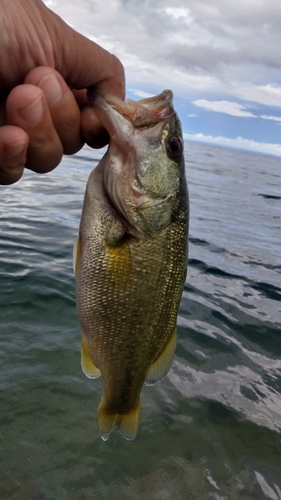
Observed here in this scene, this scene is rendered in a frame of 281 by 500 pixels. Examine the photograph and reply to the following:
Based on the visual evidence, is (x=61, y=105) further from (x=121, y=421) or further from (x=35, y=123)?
(x=121, y=421)

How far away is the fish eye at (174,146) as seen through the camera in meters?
2.44

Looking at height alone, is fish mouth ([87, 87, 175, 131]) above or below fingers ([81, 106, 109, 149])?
above

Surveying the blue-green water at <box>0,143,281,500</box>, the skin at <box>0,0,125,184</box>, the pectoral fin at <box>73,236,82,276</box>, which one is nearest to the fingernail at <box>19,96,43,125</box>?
the skin at <box>0,0,125,184</box>

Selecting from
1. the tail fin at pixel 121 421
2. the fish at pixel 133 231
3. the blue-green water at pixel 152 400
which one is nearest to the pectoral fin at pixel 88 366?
the fish at pixel 133 231

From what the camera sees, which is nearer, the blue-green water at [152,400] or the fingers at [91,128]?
the fingers at [91,128]

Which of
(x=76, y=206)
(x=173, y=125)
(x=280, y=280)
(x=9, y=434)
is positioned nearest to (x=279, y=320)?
(x=280, y=280)

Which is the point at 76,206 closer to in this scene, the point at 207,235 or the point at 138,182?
the point at 207,235

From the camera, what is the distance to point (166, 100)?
8.09ft

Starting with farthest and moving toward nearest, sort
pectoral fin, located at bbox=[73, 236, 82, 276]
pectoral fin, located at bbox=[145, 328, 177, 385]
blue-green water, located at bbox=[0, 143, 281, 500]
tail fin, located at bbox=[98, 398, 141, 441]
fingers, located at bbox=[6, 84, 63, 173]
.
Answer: blue-green water, located at bbox=[0, 143, 281, 500], tail fin, located at bbox=[98, 398, 141, 441], pectoral fin, located at bbox=[145, 328, 177, 385], pectoral fin, located at bbox=[73, 236, 82, 276], fingers, located at bbox=[6, 84, 63, 173]

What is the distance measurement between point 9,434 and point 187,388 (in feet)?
6.64

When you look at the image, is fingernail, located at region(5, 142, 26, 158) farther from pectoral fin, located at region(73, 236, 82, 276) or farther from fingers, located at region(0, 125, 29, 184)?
pectoral fin, located at region(73, 236, 82, 276)

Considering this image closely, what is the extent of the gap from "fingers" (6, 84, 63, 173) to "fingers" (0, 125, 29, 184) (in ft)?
0.21

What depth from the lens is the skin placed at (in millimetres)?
2205

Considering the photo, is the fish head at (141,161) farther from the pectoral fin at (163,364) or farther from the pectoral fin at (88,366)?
the pectoral fin at (88,366)
